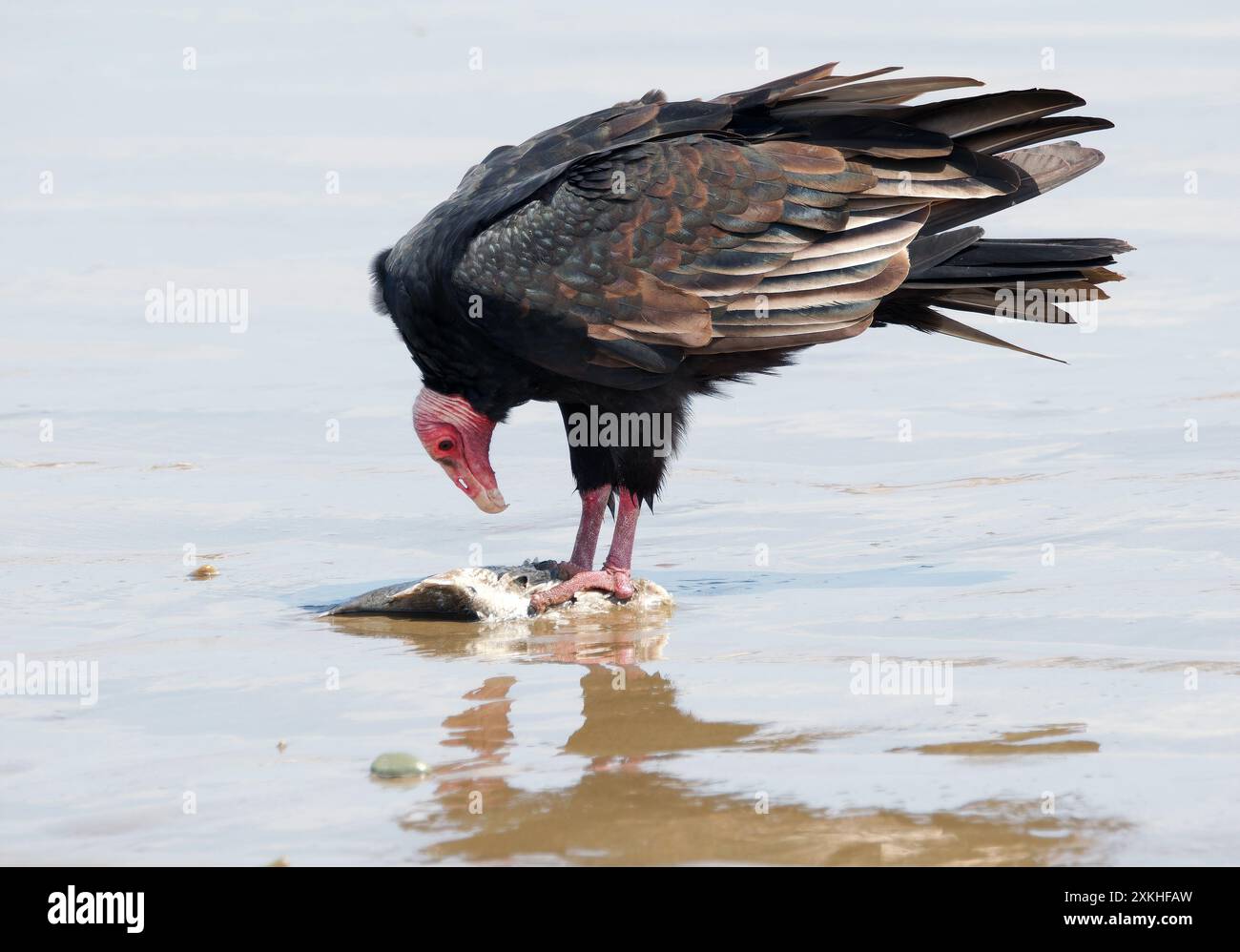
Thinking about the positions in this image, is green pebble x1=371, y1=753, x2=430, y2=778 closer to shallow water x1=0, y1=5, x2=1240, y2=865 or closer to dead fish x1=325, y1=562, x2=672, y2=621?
shallow water x1=0, y1=5, x2=1240, y2=865

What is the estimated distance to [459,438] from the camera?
226 inches

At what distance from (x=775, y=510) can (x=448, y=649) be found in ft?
6.03

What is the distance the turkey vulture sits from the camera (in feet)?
17.6

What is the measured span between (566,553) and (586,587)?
26.9 inches

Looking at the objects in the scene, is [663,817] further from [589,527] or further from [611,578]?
[589,527]

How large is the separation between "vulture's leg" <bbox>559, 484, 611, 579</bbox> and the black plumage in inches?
1.4

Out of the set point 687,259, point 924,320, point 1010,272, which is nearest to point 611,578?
point 687,259

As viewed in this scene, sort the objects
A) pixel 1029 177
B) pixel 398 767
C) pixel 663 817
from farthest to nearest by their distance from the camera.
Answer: pixel 1029 177, pixel 398 767, pixel 663 817

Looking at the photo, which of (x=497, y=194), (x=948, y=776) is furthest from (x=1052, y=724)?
(x=497, y=194)

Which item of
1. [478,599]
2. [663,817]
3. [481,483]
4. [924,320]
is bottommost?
[663,817]

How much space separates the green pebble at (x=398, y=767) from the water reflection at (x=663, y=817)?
0.12 feet

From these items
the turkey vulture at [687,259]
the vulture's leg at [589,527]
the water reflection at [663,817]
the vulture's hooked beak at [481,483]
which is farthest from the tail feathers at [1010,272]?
the water reflection at [663,817]

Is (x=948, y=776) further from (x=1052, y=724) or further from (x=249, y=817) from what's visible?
(x=249, y=817)

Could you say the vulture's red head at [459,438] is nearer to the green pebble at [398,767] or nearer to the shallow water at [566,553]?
the shallow water at [566,553]
